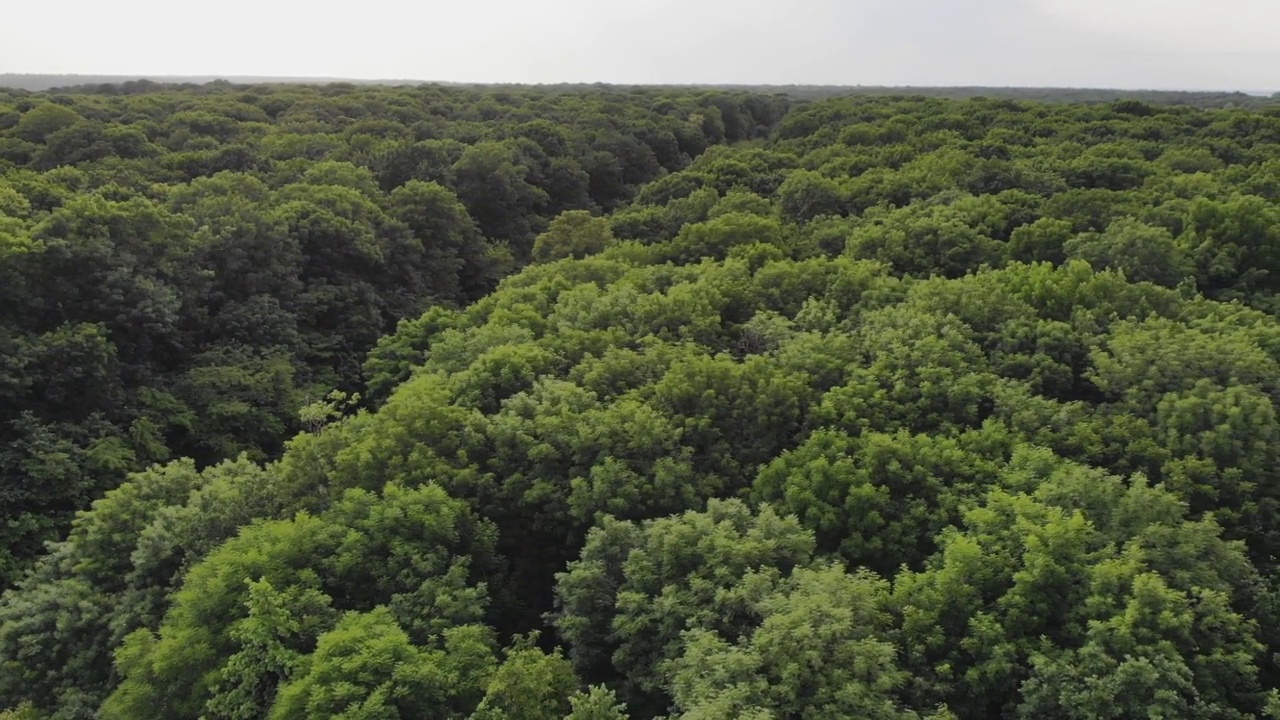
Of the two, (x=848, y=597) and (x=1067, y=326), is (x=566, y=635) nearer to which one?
(x=848, y=597)

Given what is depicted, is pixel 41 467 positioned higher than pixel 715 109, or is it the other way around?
pixel 715 109

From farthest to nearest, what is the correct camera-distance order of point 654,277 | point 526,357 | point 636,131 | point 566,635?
point 636,131, point 654,277, point 526,357, point 566,635

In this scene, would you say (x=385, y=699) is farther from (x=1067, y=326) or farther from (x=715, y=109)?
(x=715, y=109)

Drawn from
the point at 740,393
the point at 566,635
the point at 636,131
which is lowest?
the point at 566,635

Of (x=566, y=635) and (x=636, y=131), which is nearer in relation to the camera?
(x=566, y=635)

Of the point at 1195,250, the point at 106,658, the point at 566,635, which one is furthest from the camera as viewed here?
the point at 1195,250

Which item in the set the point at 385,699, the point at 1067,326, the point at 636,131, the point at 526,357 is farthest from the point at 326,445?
the point at 636,131
